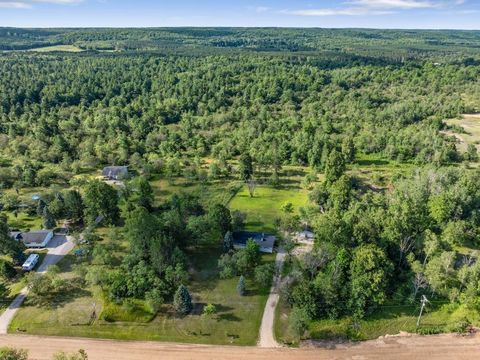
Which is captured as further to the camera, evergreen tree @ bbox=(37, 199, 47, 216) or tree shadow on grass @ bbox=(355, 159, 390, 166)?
tree shadow on grass @ bbox=(355, 159, 390, 166)

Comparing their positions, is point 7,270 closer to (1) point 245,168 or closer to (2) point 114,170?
(2) point 114,170

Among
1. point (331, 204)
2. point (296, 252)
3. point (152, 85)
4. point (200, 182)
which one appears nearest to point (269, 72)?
point (152, 85)

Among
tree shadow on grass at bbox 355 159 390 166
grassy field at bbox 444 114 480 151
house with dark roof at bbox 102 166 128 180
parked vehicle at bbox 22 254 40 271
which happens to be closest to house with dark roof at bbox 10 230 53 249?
parked vehicle at bbox 22 254 40 271

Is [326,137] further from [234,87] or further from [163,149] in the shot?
[234,87]

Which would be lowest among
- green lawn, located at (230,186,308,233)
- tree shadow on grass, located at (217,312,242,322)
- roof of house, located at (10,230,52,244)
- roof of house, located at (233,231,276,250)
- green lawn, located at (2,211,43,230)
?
tree shadow on grass, located at (217,312,242,322)

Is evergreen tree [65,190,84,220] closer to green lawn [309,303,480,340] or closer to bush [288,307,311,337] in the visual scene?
bush [288,307,311,337]

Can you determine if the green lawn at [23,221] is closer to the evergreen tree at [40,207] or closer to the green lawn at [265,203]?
the evergreen tree at [40,207]

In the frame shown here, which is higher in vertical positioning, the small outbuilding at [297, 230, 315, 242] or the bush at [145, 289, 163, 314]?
the bush at [145, 289, 163, 314]
